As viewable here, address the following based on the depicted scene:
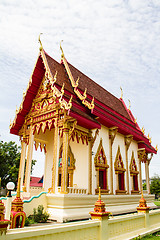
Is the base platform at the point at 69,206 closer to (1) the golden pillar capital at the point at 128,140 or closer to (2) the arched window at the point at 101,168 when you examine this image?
(2) the arched window at the point at 101,168

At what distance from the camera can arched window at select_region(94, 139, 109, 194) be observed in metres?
9.69

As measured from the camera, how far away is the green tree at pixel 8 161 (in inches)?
872

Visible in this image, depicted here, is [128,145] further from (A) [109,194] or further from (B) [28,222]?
(B) [28,222]

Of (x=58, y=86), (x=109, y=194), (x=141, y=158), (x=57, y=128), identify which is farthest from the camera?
(x=141, y=158)

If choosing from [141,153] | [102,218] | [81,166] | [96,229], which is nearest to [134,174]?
[141,153]

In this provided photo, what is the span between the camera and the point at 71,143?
10273 mm

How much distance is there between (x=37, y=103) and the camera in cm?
1006

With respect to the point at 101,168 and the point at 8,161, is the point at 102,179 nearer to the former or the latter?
the point at 101,168

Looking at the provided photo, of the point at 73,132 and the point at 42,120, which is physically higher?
the point at 42,120

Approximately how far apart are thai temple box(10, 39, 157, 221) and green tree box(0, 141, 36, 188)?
1214 cm

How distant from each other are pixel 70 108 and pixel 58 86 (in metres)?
1.88

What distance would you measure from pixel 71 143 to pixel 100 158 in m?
1.58

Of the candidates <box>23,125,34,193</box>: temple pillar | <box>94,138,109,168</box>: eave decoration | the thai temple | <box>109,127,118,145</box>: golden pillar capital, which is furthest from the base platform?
<box>109,127,118,145</box>: golden pillar capital

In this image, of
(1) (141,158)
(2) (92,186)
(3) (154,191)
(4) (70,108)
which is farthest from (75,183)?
(3) (154,191)
